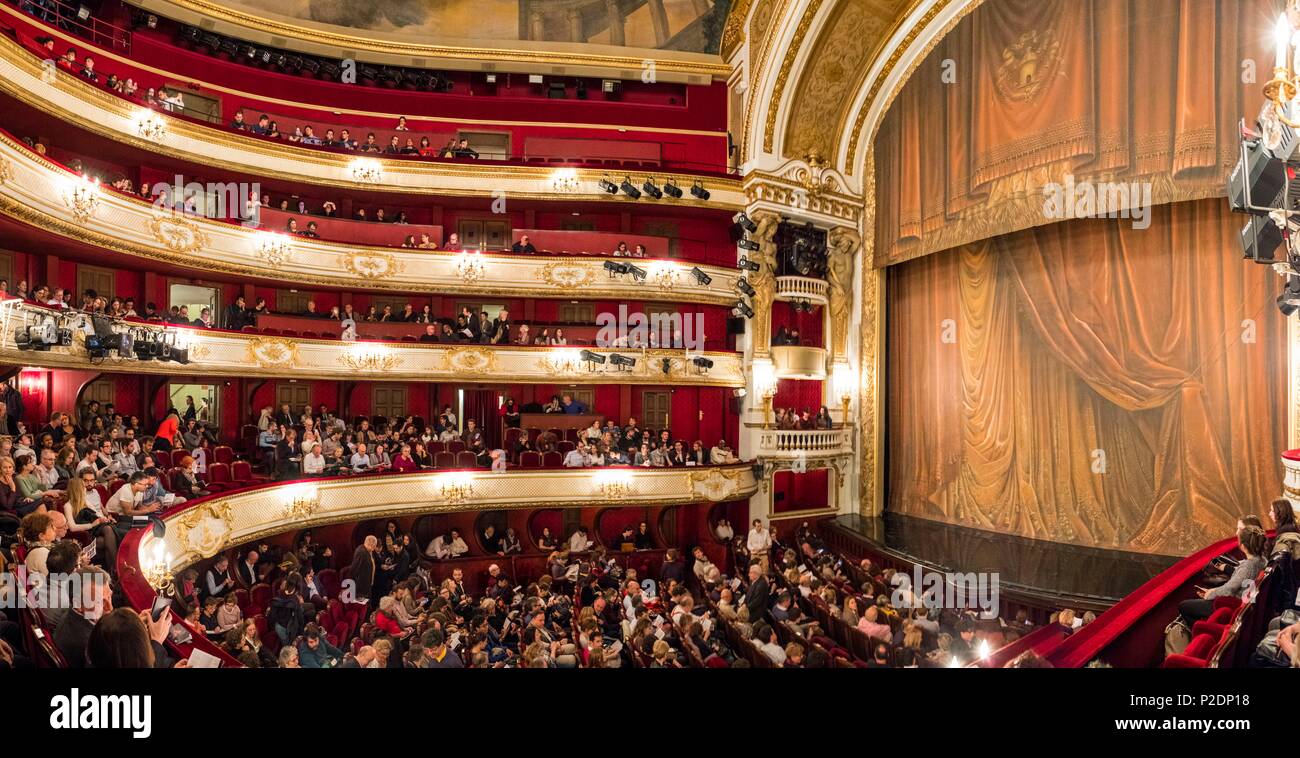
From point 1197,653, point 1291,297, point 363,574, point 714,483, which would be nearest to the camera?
point 1197,653

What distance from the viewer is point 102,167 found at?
36.9 feet

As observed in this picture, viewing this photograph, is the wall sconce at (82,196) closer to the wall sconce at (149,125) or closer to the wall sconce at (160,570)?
the wall sconce at (149,125)

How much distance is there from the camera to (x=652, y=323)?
14.8 metres

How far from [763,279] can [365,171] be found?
8.63 metres

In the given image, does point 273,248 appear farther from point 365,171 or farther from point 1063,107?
point 1063,107

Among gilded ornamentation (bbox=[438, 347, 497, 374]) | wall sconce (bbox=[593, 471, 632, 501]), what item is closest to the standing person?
wall sconce (bbox=[593, 471, 632, 501])

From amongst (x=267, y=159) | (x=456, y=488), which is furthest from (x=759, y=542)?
(x=267, y=159)

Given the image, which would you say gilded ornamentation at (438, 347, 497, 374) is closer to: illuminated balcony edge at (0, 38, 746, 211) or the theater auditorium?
the theater auditorium

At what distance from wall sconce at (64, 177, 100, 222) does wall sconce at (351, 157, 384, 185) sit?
4.84m

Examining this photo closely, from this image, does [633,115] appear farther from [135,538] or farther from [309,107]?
[135,538]

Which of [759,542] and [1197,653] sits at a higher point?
[1197,653]

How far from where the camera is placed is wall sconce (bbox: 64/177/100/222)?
27.2 feet

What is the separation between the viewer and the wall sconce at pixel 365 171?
13.2 m

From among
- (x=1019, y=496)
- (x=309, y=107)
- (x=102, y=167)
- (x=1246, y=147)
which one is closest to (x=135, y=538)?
(x=102, y=167)
